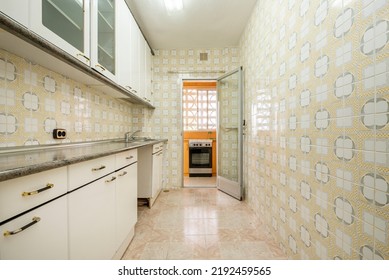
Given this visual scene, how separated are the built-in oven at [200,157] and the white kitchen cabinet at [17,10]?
371 centimetres

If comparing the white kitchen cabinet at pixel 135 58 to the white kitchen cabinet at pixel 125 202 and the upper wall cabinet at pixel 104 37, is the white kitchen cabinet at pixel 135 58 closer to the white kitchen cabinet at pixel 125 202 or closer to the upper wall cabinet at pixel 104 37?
the upper wall cabinet at pixel 104 37

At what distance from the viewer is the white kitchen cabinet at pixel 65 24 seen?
0.96 meters

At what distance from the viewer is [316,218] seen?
1.15m

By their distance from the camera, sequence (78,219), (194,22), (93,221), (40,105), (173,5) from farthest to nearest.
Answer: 1. (194,22)
2. (173,5)
3. (40,105)
4. (93,221)
5. (78,219)

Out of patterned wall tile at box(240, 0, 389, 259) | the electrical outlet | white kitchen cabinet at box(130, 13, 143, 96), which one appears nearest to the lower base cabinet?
the electrical outlet

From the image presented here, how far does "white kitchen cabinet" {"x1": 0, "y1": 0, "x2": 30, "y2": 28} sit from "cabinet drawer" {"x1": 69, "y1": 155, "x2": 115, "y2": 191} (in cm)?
67

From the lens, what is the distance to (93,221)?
1.08m

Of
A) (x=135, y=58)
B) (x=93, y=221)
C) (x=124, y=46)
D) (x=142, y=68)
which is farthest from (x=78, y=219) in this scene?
(x=142, y=68)

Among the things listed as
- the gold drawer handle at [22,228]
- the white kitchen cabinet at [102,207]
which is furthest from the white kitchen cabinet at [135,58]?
the gold drawer handle at [22,228]

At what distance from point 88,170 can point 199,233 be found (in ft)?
4.21

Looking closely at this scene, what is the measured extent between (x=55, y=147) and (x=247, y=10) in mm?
2611

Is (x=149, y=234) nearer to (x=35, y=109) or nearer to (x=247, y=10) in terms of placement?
(x=35, y=109)

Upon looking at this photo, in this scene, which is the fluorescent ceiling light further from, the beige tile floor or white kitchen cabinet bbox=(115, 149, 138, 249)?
the beige tile floor

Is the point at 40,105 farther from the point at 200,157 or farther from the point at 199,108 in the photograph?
the point at 199,108
